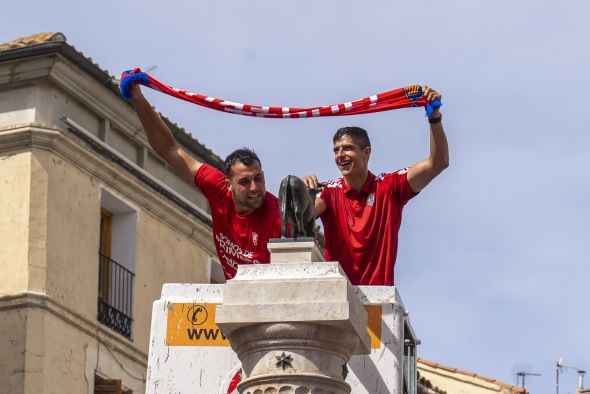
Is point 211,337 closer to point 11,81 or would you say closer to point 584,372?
point 11,81

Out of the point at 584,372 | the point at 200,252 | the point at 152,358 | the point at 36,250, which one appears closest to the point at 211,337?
the point at 152,358

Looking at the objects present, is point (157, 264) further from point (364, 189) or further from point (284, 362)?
point (284, 362)

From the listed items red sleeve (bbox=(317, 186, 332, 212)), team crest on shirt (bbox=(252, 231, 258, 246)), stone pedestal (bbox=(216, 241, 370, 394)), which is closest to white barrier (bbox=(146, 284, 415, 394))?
team crest on shirt (bbox=(252, 231, 258, 246))

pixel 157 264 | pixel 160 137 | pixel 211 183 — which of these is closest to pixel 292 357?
pixel 211 183

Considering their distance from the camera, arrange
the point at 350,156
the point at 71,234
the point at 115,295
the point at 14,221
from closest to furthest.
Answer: the point at 350,156 → the point at 14,221 → the point at 71,234 → the point at 115,295

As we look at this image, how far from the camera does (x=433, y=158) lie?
16625 millimetres

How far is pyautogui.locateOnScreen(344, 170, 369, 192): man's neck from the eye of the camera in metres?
16.8

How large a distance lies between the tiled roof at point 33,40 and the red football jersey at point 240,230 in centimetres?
1250

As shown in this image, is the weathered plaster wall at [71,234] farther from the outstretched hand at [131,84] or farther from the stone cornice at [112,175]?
the outstretched hand at [131,84]

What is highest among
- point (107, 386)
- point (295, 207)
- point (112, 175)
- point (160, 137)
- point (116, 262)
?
point (112, 175)

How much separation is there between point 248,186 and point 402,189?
3.97ft

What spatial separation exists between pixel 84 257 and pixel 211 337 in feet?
44.0

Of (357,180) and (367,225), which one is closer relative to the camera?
(367,225)

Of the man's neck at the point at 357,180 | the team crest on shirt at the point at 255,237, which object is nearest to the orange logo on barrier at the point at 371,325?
the team crest on shirt at the point at 255,237
